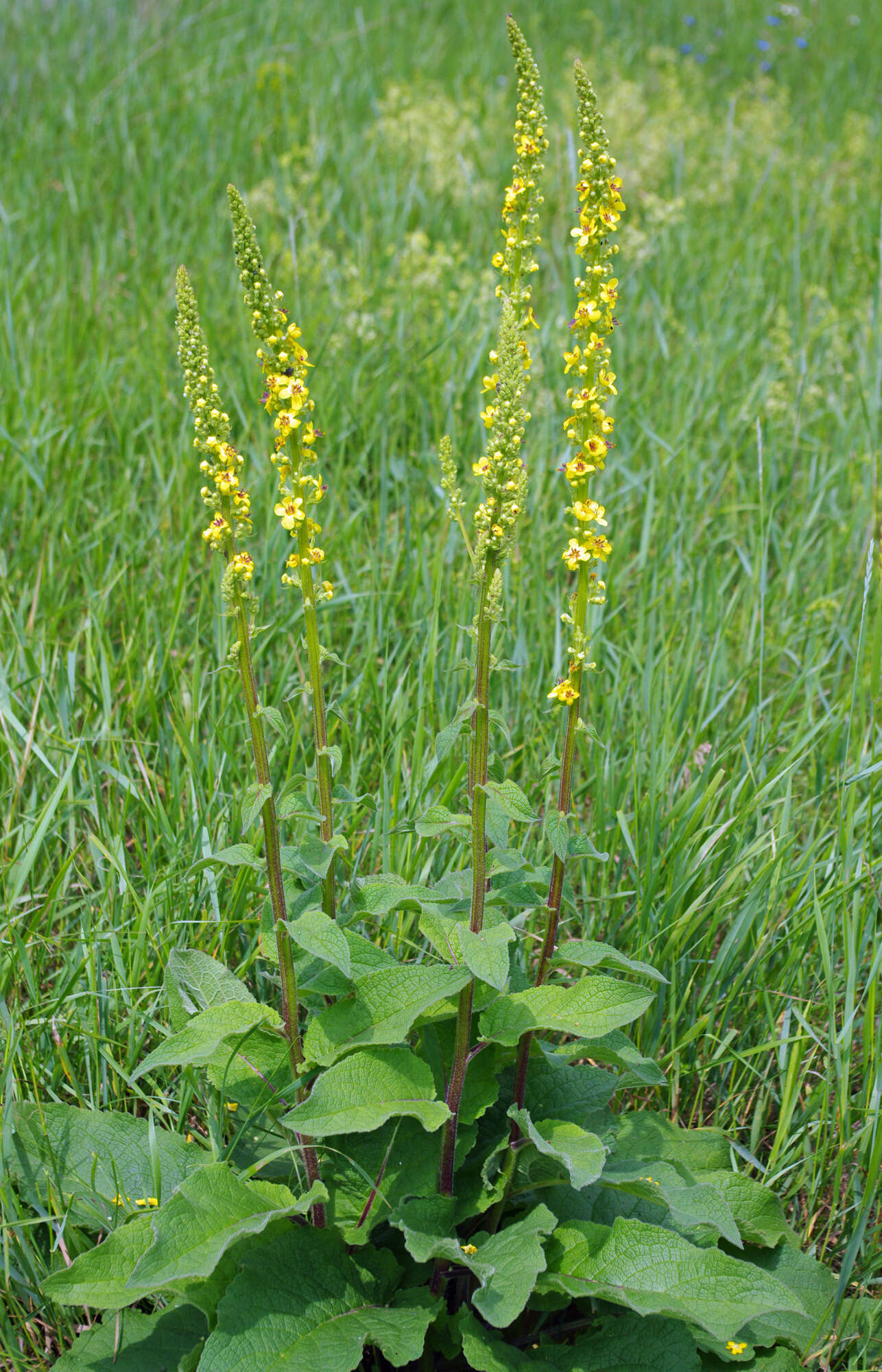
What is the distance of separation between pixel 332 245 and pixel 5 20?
4084 mm

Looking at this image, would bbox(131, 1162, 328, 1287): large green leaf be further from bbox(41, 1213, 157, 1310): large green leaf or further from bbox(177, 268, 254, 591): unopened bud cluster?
bbox(177, 268, 254, 591): unopened bud cluster

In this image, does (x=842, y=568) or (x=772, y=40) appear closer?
(x=842, y=568)

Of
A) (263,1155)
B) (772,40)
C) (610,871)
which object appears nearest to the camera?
(263,1155)

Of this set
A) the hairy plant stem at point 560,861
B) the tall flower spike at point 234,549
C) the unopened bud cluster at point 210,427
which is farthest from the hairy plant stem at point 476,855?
the unopened bud cluster at point 210,427

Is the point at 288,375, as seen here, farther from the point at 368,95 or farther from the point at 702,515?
the point at 368,95

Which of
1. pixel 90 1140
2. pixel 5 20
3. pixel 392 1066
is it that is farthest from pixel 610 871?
pixel 5 20

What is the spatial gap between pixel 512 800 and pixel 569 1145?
560mm

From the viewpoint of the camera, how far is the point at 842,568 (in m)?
3.82

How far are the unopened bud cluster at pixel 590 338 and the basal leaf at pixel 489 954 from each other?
16.1 inches

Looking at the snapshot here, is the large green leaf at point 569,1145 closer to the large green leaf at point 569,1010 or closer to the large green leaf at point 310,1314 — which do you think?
the large green leaf at point 569,1010

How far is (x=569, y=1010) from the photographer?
179 centimetres

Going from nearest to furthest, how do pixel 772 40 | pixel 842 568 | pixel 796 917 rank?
1. pixel 796 917
2. pixel 842 568
3. pixel 772 40

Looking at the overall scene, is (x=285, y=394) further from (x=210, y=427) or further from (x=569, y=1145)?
(x=569, y=1145)

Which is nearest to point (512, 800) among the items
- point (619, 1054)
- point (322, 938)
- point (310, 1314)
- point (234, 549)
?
point (322, 938)
